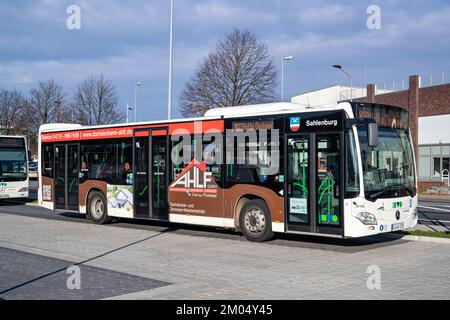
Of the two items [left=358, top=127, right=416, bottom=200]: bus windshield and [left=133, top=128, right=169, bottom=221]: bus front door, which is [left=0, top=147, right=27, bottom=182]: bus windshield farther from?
[left=358, top=127, right=416, bottom=200]: bus windshield

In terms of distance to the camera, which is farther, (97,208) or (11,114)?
(11,114)

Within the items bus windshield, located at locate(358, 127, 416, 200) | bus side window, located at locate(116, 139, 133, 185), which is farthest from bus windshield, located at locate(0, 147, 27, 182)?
bus windshield, located at locate(358, 127, 416, 200)

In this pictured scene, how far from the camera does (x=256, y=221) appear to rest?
12883mm

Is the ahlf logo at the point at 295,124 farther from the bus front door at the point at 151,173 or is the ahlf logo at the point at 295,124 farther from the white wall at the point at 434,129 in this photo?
the white wall at the point at 434,129

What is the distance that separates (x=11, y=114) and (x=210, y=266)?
1860 inches

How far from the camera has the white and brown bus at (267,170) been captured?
36.9 ft

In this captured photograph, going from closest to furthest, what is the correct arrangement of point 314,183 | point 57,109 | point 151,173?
point 314,183
point 151,173
point 57,109

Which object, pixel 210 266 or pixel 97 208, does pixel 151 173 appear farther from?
pixel 210 266

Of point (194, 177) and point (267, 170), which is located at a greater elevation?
point (267, 170)

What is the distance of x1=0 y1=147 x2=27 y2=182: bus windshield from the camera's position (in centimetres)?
2411

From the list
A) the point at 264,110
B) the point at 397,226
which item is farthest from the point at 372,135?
the point at 264,110

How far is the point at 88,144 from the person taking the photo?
57.2ft

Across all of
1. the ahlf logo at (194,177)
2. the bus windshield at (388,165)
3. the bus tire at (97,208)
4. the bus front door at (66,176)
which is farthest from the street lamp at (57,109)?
the bus windshield at (388,165)
